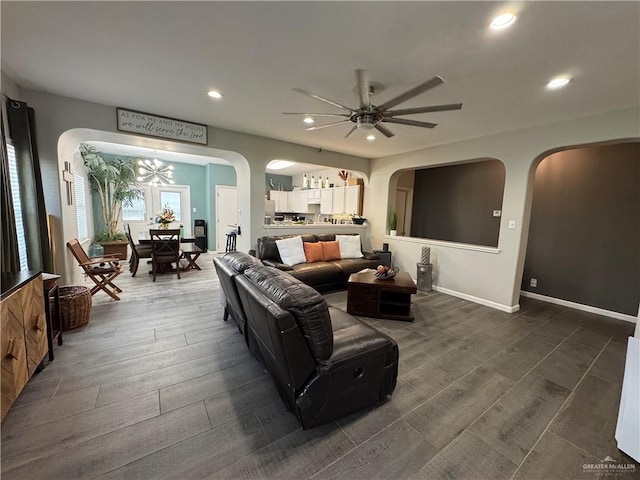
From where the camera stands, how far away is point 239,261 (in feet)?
7.76

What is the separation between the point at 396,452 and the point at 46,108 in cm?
475

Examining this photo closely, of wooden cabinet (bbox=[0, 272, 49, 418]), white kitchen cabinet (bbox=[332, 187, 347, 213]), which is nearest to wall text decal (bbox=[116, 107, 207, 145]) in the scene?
wooden cabinet (bbox=[0, 272, 49, 418])

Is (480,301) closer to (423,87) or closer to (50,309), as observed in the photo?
(423,87)

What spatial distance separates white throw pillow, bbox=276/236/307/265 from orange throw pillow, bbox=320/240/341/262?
42 cm

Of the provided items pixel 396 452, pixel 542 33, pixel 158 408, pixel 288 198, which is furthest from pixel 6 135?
pixel 288 198

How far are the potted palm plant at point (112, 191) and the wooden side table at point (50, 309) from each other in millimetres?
3988

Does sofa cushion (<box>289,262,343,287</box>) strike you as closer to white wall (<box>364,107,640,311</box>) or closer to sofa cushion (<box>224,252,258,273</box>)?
sofa cushion (<box>224,252,258,273</box>)

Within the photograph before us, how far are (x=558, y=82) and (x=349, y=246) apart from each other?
357 cm

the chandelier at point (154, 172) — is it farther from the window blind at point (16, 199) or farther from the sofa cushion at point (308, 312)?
the sofa cushion at point (308, 312)

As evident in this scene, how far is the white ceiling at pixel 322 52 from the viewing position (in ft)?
5.28

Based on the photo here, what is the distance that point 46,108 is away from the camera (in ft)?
9.78

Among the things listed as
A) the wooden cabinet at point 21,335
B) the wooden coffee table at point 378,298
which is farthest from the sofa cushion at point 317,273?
the wooden cabinet at point 21,335

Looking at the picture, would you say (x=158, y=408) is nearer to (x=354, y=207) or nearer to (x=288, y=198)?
(x=354, y=207)

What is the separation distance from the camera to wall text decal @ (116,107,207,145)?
3.39m
